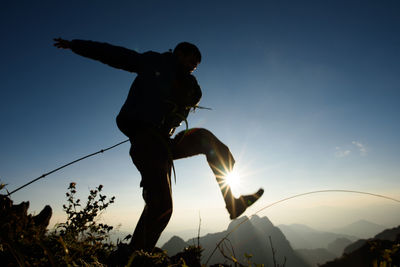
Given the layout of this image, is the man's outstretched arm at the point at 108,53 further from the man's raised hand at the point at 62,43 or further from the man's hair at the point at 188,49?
the man's hair at the point at 188,49

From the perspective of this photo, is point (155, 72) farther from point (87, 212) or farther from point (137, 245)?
point (87, 212)

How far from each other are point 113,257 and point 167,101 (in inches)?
79.9

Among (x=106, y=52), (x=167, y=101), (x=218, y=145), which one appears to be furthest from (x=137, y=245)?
(x=106, y=52)

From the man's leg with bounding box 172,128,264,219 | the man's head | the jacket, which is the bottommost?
the man's leg with bounding box 172,128,264,219

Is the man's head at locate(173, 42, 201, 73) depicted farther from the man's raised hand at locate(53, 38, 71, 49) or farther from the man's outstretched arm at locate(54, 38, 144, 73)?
the man's raised hand at locate(53, 38, 71, 49)

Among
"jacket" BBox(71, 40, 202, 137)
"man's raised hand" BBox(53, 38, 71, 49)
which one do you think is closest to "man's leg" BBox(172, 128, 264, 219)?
"jacket" BBox(71, 40, 202, 137)

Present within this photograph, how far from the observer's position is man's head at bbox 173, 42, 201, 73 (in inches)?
127

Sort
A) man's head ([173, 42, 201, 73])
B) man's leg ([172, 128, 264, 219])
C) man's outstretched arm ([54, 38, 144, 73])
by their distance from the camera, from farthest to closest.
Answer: man's head ([173, 42, 201, 73])
man's leg ([172, 128, 264, 219])
man's outstretched arm ([54, 38, 144, 73])

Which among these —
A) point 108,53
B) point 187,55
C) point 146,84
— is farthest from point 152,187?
point 187,55

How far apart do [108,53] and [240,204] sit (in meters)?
2.78

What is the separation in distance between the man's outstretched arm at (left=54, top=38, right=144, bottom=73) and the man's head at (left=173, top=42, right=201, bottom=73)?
0.62m

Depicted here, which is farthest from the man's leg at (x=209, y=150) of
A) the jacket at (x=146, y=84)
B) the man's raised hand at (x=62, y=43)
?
the man's raised hand at (x=62, y=43)

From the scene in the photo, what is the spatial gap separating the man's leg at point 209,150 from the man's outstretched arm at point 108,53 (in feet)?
4.04

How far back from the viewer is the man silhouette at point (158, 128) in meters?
2.39
